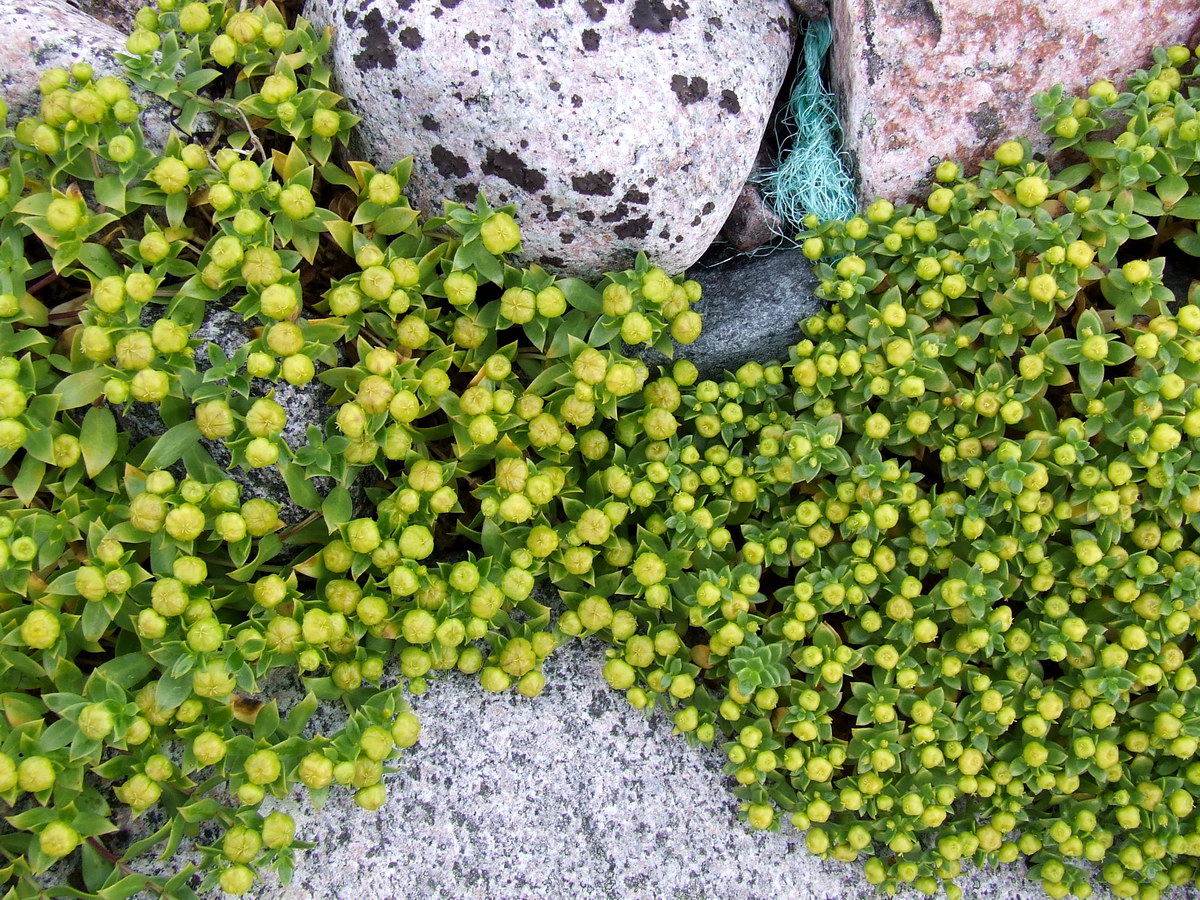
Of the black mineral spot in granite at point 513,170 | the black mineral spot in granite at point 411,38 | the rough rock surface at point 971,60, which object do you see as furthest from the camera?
the rough rock surface at point 971,60

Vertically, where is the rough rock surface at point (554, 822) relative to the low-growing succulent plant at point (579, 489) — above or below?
below

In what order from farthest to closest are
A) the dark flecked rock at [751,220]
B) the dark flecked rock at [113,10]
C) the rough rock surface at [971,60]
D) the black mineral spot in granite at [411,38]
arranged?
the dark flecked rock at [751,220], the dark flecked rock at [113,10], the rough rock surface at [971,60], the black mineral spot in granite at [411,38]

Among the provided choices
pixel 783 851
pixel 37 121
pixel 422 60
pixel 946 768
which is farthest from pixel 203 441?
pixel 946 768

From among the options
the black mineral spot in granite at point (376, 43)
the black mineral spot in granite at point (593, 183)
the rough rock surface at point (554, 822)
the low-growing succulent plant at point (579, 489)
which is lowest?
the rough rock surface at point (554, 822)

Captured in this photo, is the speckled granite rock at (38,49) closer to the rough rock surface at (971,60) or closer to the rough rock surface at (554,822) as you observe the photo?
the rough rock surface at (554,822)

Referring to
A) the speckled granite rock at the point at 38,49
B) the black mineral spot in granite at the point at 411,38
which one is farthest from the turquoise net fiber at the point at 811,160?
the speckled granite rock at the point at 38,49

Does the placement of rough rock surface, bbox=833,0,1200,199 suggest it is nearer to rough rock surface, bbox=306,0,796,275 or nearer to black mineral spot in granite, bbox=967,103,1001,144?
black mineral spot in granite, bbox=967,103,1001,144

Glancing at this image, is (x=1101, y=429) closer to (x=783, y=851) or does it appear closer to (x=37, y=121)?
(x=783, y=851)
